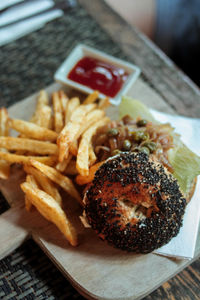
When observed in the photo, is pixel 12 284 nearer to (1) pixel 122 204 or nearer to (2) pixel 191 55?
(1) pixel 122 204

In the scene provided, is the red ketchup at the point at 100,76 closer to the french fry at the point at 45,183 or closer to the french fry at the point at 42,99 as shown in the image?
the french fry at the point at 42,99

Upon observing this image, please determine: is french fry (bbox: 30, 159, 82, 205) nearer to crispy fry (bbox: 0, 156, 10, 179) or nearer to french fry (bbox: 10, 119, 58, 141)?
french fry (bbox: 10, 119, 58, 141)

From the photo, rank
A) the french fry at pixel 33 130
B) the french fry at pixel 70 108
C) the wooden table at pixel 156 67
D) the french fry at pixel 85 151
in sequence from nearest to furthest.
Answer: the french fry at pixel 85 151 → the french fry at pixel 33 130 → the french fry at pixel 70 108 → the wooden table at pixel 156 67

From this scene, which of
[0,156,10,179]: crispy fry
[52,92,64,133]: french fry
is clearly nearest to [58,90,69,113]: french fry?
[52,92,64,133]: french fry

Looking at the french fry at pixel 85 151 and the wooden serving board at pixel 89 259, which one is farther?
the french fry at pixel 85 151

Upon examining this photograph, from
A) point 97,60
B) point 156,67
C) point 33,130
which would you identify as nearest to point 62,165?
point 33,130

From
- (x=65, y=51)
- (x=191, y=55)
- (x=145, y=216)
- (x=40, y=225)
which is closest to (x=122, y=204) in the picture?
(x=145, y=216)

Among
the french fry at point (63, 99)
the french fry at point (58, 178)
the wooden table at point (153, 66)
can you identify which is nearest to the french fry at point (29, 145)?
the french fry at point (58, 178)
